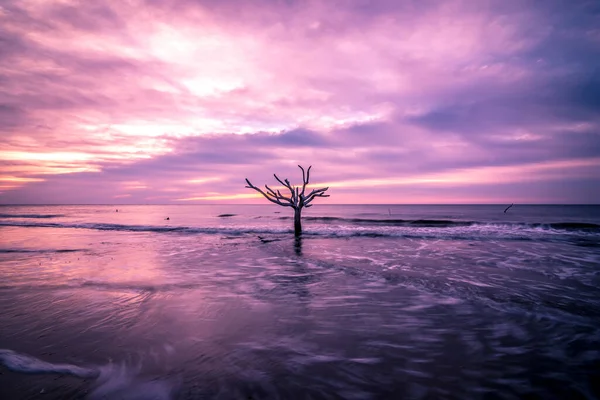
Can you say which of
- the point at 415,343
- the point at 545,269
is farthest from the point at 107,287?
the point at 545,269

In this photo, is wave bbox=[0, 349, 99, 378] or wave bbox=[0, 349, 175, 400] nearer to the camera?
wave bbox=[0, 349, 175, 400]

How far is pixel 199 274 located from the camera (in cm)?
911

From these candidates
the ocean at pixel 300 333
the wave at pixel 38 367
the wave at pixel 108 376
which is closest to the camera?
the wave at pixel 108 376

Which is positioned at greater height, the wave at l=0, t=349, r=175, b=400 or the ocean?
the wave at l=0, t=349, r=175, b=400

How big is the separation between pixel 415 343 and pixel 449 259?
8.68 m

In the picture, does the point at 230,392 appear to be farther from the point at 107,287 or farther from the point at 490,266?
the point at 490,266

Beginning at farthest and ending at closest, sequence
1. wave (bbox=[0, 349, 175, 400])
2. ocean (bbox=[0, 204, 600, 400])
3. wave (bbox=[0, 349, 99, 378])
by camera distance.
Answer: wave (bbox=[0, 349, 99, 378]) < ocean (bbox=[0, 204, 600, 400]) < wave (bbox=[0, 349, 175, 400])

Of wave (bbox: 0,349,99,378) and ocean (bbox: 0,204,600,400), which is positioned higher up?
wave (bbox: 0,349,99,378)

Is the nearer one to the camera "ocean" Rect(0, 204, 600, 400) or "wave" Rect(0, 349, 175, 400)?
"wave" Rect(0, 349, 175, 400)

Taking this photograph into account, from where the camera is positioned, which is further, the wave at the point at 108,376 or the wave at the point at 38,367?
the wave at the point at 38,367

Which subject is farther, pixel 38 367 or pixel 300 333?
pixel 300 333

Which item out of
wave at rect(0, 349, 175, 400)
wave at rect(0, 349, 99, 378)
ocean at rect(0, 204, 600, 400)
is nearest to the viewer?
wave at rect(0, 349, 175, 400)

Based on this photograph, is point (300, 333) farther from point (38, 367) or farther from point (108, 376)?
point (38, 367)

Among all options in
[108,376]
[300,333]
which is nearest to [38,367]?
[108,376]
